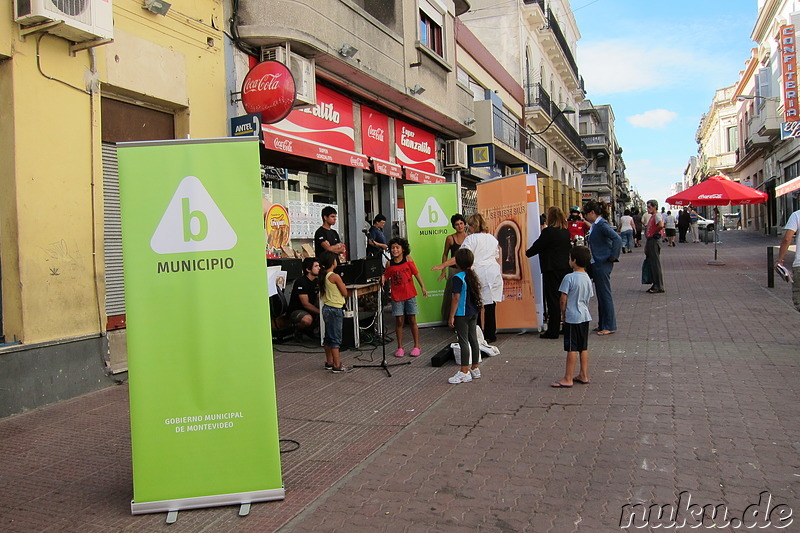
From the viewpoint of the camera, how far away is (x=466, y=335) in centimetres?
654

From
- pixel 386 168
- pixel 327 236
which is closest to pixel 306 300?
pixel 327 236

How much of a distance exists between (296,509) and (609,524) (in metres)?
1.76

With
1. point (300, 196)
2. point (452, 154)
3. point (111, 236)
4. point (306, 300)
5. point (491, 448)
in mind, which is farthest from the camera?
point (452, 154)

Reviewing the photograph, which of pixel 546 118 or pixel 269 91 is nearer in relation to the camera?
pixel 269 91

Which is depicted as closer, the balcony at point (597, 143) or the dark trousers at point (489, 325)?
the dark trousers at point (489, 325)

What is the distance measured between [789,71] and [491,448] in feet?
86.5

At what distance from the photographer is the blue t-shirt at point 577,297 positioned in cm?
605

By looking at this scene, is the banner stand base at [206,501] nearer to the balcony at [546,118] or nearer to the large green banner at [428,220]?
the large green banner at [428,220]

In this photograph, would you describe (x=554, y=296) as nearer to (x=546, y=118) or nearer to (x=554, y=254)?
(x=554, y=254)

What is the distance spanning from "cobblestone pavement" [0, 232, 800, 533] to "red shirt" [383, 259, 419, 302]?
3.41ft

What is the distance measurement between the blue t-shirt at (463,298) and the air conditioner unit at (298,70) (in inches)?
180

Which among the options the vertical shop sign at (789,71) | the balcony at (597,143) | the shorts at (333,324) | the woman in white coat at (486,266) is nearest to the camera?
the shorts at (333,324)

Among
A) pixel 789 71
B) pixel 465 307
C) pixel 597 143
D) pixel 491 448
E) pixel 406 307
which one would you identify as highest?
pixel 597 143

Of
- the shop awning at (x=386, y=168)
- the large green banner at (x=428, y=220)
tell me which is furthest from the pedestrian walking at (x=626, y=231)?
the large green banner at (x=428, y=220)
